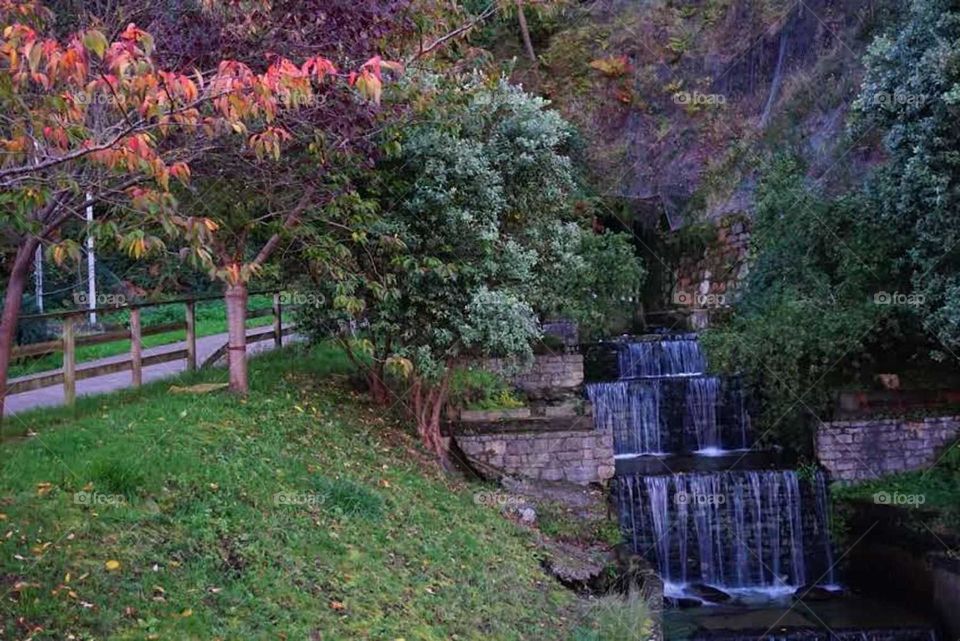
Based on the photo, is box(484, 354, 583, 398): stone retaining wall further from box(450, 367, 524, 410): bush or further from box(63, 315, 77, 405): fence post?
box(63, 315, 77, 405): fence post

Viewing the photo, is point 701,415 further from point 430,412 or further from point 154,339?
point 154,339

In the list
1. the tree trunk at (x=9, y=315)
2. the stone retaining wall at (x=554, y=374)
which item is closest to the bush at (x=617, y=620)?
the tree trunk at (x=9, y=315)

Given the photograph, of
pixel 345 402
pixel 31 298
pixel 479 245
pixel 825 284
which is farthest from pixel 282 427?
pixel 31 298

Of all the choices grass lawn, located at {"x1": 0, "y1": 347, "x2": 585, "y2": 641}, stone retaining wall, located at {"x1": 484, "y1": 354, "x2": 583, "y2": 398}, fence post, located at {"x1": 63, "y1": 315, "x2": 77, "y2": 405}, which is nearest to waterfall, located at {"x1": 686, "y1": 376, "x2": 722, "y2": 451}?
stone retaining wall, located at {"x1": 484, "y1": 354, "x2": 583, "y2": 398}

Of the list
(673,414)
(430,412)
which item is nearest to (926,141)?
(673,414)

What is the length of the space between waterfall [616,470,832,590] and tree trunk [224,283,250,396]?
5765 millimetres

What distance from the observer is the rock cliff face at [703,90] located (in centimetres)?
2181

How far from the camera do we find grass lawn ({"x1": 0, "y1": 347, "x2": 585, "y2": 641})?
624 cm

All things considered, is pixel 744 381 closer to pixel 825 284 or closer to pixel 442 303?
pixel 825 284

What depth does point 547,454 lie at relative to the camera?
13.8 meters

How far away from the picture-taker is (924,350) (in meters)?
14.9

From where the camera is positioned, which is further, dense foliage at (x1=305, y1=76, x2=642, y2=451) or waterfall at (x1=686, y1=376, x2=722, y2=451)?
waterfall at (x1=686, y1=376, x2=722, y2=451)

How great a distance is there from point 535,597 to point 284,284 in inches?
207

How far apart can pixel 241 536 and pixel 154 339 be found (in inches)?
595
